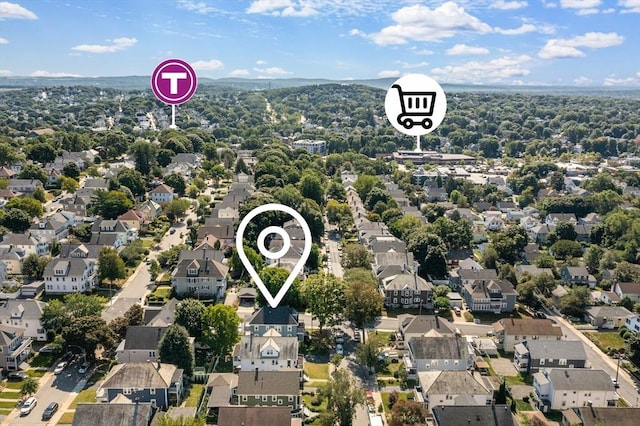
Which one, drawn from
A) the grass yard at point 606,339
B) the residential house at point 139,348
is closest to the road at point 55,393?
the residential house at point 139,348

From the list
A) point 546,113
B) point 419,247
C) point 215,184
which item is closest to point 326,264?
point 419,247

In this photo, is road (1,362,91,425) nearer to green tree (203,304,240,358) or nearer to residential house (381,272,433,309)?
green tree (203,304,240,358)

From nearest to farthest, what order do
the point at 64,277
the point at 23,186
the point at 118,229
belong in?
1. the point at 64,277
2. the point at 118,229
3. the point at 23,186

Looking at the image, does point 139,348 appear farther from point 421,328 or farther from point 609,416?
point 609,416

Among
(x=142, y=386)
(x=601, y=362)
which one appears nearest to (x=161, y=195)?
(x=142, y=386)

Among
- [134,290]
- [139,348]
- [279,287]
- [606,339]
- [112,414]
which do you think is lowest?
[606,339]

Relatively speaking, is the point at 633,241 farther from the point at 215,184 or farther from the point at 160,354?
the point at 215,184

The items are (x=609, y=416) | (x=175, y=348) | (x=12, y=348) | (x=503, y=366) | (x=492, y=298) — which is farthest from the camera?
(x=492, y=298)

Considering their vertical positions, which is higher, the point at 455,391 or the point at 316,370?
the point at 455,391
